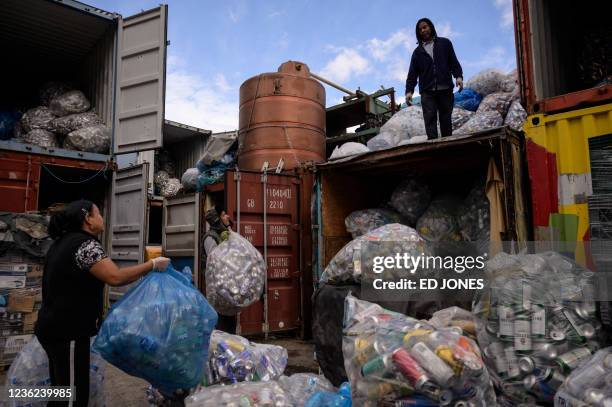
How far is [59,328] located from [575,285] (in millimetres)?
2811

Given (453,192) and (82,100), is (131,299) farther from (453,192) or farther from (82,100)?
(82,100)

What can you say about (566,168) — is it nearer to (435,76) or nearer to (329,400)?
(435,76)

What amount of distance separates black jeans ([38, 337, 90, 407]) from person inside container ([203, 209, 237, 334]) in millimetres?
2116

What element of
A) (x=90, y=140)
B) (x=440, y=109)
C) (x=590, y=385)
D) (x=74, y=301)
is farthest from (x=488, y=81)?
(x=74, y=301)

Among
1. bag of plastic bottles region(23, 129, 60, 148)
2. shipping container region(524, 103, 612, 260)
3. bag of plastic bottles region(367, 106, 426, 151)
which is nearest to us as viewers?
shipping container region(524, 103, 612, 260)

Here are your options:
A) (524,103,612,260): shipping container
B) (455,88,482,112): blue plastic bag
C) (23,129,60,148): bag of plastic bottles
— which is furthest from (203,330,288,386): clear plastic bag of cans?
(23,129,60,148): bag of plastic bottles

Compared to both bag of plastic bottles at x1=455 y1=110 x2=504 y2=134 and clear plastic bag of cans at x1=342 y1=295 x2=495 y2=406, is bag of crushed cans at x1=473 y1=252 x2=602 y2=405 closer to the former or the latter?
clear plastic bag of cans at x1=342 y1=295 x2=495 y2=406

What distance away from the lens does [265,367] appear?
9.45ft

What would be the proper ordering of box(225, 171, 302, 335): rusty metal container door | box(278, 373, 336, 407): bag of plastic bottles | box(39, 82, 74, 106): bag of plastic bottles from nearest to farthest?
box(278, 373, 336, 407): bag of plastic bottles
box(225, 171, 302, 335): rusty metal container door
box(39, 82, 74, 106): bag of plastic bottles

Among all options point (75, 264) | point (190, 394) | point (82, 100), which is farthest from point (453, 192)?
point (82, 100)

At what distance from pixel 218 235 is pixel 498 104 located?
3864mm

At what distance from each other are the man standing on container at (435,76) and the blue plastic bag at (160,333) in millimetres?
3348

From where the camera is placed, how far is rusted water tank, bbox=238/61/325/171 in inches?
261

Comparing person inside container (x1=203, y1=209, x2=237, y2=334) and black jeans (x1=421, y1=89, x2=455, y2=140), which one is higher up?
black jeans (x1=421, y1=89, x2=455, y2=140)
